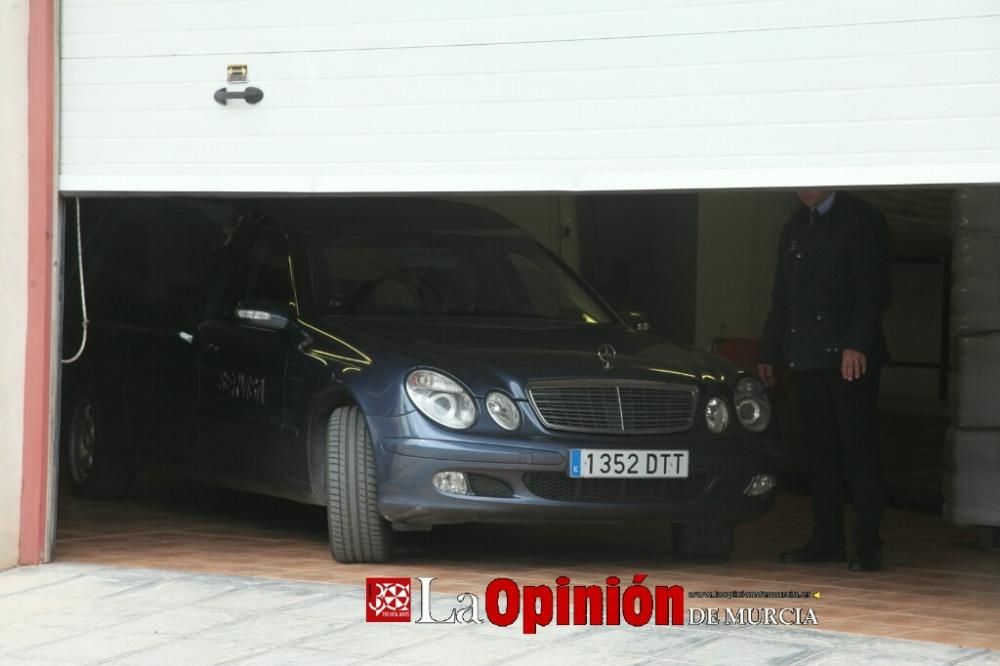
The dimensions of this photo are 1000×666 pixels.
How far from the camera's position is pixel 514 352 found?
825cm

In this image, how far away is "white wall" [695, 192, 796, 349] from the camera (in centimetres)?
1327

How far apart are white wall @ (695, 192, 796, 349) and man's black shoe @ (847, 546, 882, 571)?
4791 millimetres

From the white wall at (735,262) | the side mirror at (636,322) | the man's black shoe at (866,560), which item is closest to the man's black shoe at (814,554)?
the man's black shoe at (866,560)

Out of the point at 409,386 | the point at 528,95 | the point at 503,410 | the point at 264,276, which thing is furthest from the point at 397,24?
the point at 264,276

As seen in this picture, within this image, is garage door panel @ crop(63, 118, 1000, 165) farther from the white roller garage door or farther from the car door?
the car door

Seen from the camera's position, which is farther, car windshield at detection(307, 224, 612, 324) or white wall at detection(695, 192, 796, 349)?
white wall at detection(695, 192, 796, 349)

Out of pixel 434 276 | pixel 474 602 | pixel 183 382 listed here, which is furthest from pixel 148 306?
pixel 474 602

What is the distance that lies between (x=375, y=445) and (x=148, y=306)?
111 inches

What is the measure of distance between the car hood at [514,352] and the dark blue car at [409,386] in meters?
0.01

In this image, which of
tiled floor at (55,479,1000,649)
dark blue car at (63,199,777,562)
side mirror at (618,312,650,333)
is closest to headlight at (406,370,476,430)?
dark blue car at (63,199,777,562)

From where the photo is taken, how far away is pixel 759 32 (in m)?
6.97

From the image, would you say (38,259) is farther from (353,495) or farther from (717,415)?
(717,415)

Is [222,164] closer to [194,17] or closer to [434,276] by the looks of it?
[194,17]

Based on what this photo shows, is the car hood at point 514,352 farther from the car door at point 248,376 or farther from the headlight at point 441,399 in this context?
the car door at point 248,376
